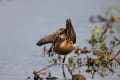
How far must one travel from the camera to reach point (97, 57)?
420 centimetres

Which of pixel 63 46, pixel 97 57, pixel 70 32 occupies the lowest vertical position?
pixel 97 57

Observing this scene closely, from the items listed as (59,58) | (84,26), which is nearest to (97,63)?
(59,58)

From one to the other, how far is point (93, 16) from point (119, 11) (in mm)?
1070

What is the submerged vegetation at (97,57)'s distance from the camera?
3521 mm

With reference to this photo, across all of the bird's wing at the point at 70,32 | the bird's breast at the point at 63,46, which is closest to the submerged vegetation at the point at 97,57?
the bird's breast at the point at 63,46

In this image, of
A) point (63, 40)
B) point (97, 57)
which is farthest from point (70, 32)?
point (97, 57)

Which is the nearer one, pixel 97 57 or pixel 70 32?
pixel 70 32

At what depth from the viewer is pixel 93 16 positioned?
20.8 ft

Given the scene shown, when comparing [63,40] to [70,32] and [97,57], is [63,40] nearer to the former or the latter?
[70,32]

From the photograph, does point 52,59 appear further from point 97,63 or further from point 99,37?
point 99,37

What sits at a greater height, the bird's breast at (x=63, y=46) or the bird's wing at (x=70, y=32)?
the bird's wing at (x=70, y=32)

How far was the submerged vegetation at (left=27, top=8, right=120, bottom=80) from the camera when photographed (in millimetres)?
3521

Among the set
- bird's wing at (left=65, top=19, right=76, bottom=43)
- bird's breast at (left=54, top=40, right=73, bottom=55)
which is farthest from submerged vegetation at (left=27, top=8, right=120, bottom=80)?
bird's wing at (left=65, top=19, right=76, bottom=43)

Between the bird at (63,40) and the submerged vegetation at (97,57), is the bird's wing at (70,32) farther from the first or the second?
the submerged vegetation at (97,57)
